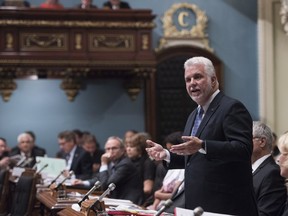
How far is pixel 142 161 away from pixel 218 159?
170 inches

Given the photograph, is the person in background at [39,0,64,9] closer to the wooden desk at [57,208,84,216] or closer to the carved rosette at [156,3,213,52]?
the carved rosette at [156,3,213,52]

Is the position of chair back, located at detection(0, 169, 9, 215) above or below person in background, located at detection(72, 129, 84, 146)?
below

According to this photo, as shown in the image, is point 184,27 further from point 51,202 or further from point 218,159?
point 218,159

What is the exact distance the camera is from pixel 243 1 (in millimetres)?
13203

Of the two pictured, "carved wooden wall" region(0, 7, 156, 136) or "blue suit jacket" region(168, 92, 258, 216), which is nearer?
"blue suit jacket" region(168, 92, 258, 216)

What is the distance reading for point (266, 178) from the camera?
4758mm

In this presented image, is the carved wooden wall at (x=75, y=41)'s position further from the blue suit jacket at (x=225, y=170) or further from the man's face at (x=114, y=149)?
the blue suit jacket at (x=225, y=170)

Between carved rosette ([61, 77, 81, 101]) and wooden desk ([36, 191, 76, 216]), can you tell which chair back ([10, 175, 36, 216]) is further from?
carved rosette ([61, 77, 81, 101])

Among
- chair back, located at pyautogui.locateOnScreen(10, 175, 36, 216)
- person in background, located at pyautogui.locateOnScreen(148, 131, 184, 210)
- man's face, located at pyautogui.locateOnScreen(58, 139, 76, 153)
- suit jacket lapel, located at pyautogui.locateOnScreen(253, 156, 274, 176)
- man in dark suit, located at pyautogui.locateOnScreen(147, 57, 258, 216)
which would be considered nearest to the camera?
man in dark suit, located at pyautogui.locateOnScreen(147, 57, 258, 216)

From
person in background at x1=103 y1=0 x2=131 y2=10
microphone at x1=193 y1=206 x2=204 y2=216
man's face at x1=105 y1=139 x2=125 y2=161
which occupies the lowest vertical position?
man's face at x1=105 y1=139 x2=125 y2=161

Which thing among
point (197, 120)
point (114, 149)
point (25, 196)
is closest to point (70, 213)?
point (197, 120)

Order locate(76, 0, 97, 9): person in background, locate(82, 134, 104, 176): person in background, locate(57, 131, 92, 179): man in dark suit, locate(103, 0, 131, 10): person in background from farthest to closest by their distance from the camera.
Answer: locate(103, 0, 131, 10): person in background
locate(76, 0, 97, 9): person in background
locate(82, 134, 104, 176): person in background
locate(57, 131, 92, 179): man in dark suit

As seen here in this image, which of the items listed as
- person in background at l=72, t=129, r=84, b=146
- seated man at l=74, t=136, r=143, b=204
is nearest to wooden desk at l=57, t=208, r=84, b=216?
seated man at l=74, t=136, r=143, b=204

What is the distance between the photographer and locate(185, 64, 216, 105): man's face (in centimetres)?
409
